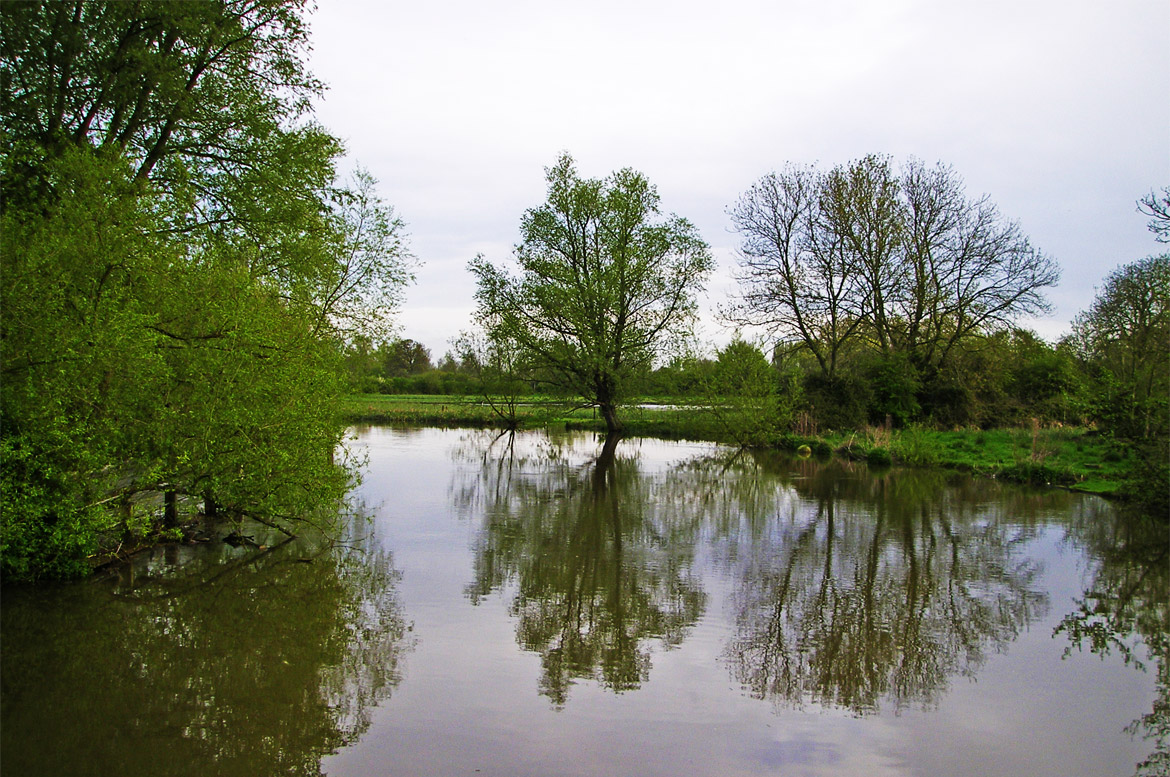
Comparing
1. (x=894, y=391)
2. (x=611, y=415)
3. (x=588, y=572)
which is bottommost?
(x=588, y=572)

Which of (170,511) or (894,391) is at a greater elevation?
(894,391)

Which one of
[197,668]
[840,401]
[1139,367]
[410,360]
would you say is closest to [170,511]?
[197,668]

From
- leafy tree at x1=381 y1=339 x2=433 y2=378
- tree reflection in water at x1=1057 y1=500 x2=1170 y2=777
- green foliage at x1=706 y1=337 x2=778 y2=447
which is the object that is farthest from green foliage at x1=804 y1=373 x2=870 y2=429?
leafy tree at x1=381 y1=339 x2=433 y2=378

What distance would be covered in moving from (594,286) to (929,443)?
14884 mm

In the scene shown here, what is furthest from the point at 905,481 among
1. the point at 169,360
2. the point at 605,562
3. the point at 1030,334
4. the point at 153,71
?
the point at 153,71

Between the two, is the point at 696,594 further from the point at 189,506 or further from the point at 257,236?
the point at 257,236

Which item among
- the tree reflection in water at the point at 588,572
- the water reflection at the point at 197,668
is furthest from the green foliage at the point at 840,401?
the water reflection at the point at 197,668

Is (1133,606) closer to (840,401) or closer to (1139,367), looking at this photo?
(1139,367)

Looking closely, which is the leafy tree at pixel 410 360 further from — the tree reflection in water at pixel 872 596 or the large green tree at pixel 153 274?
the tree reflection in water at pixel 872 596

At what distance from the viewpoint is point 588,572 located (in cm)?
1001

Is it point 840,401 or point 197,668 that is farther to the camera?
point 840,401

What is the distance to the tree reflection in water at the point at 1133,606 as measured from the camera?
19.7ft

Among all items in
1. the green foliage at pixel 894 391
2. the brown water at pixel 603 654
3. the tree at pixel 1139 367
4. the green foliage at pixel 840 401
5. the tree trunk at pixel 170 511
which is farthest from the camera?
the green foliage at pixel 840 401

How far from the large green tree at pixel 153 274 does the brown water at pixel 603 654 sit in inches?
45.3
